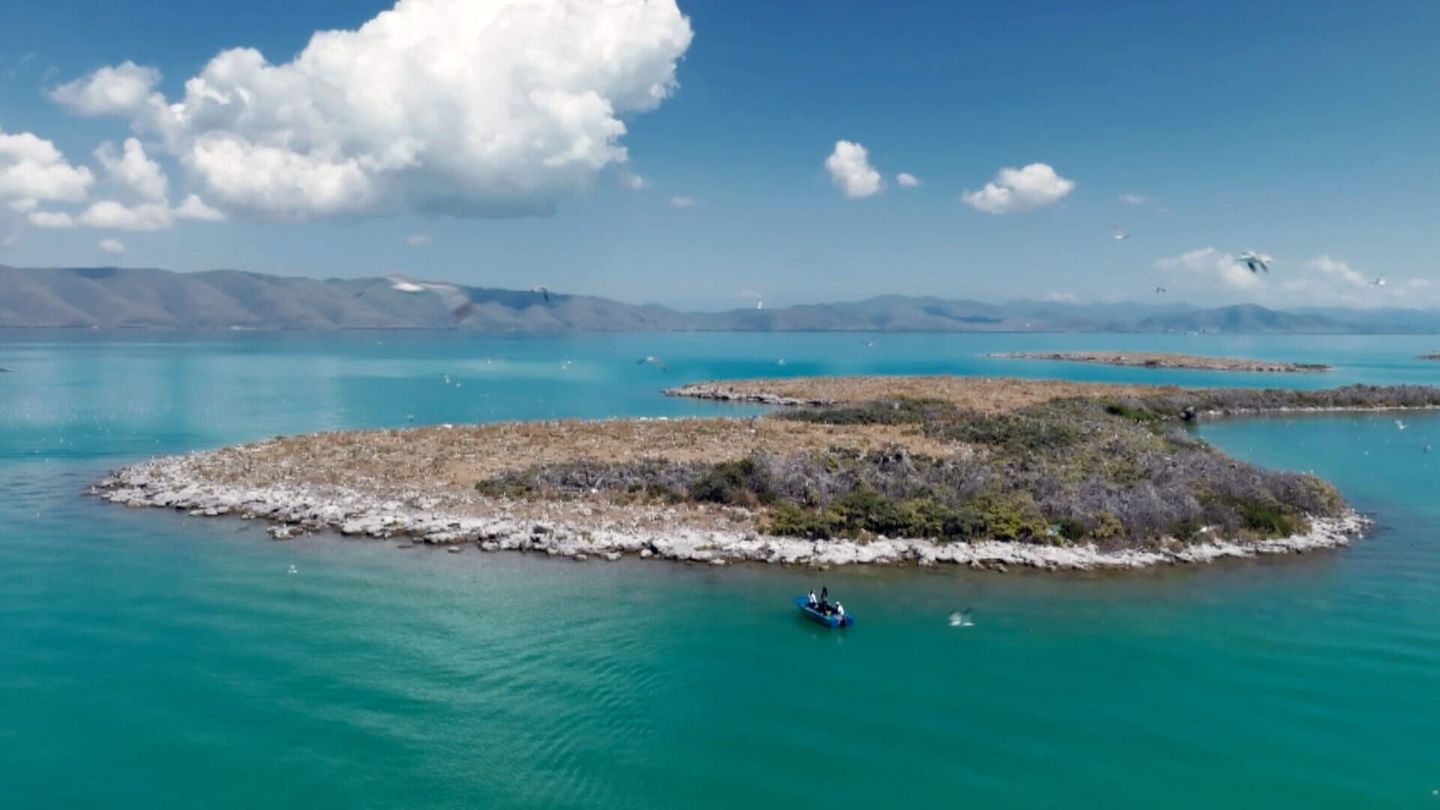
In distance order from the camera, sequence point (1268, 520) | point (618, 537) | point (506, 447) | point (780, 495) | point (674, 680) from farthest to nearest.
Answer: point (506, 447) → point (780, 495) → point (1268, 520) → point (618, 537) → point (674, 680)

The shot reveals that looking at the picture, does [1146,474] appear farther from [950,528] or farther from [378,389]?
[378,389]

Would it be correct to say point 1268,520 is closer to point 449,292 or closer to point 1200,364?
point 449,292

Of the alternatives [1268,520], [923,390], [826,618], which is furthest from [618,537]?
[923,390]

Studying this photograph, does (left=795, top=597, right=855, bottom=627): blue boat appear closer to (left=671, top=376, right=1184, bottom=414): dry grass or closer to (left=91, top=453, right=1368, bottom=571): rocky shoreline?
(left=91, top=453, right=1368, bottom=571): rocky shoreline

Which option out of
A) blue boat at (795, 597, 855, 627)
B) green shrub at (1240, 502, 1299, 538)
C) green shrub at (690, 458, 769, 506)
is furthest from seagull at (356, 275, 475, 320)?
green shrub at (1240, 502, 1299, 538)

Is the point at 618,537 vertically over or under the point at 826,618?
over

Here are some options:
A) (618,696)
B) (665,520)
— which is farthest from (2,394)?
(618,696)
